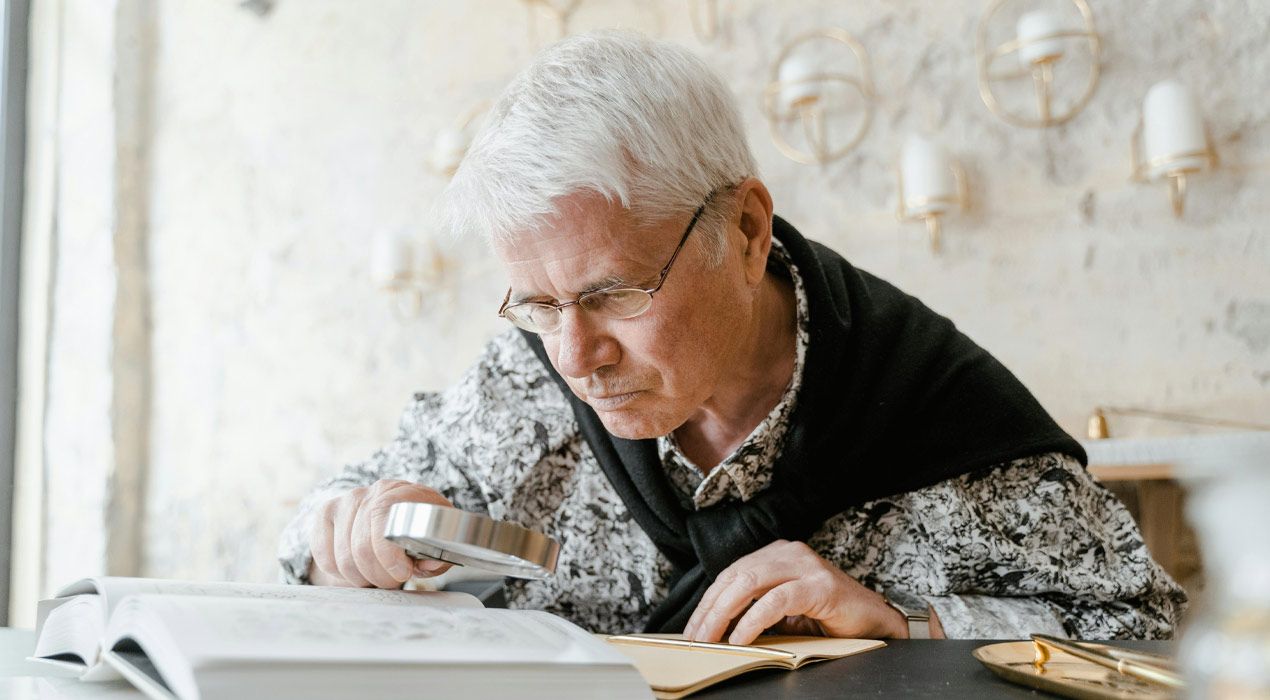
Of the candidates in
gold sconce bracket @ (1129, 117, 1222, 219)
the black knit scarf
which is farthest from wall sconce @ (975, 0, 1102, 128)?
the black knit scarf

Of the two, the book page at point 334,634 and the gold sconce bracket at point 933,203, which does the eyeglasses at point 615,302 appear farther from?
the gold sconce bracket at point 933,203

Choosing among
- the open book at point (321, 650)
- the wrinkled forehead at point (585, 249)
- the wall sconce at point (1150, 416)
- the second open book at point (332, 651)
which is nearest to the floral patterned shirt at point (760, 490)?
the wrinkled forehead at point (585, 249)

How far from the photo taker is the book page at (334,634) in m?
0.67

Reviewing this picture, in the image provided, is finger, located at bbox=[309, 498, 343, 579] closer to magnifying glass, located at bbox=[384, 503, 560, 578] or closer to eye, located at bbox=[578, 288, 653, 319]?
magnifying glass, located at bbox=[384, 503, 560, 578]

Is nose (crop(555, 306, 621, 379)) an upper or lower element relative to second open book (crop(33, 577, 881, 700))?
upper

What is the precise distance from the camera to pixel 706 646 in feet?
3.34

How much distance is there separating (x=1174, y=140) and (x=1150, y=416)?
799 mm

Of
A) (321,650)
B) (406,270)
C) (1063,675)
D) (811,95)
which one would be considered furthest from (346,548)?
(406,270)

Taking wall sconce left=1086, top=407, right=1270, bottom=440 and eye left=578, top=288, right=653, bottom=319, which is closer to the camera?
eye left=578, top=288, right=653, bottom=319

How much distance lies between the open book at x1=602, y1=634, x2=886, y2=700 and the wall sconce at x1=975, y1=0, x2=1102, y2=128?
8.40 ft

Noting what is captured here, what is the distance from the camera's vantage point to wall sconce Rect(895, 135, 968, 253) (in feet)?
10.5

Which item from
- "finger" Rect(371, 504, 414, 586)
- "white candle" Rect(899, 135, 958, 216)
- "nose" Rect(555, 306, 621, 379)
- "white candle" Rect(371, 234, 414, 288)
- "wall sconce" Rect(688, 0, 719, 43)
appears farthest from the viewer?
"white candle" Rect(371, 234, 414, 288)

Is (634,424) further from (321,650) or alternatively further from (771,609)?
(321,650)

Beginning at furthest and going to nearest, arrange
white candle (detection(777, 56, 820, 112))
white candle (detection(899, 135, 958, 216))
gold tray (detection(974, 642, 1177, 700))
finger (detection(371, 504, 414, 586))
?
white candle (detection(777, 56, 820, 112))
white candle (detection(899, 135, 958, 216))
finger (detection(371, 504, 414, 586))
gold tray (detection(974, 642, 1177, 700))
